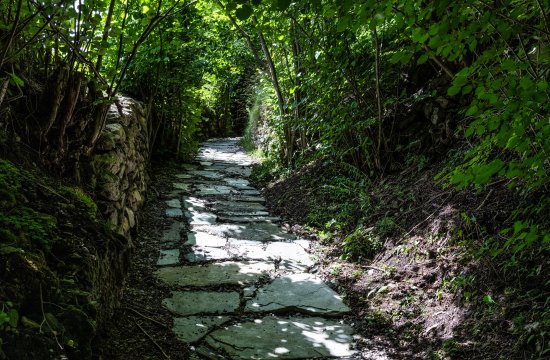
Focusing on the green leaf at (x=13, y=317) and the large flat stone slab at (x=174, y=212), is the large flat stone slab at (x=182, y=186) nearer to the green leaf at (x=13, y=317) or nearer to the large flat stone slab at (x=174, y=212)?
the large flat stone slab at (x=174, y=212)

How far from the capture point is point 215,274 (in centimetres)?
385

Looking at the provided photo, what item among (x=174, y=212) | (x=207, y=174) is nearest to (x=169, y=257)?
(x=174, y=212)

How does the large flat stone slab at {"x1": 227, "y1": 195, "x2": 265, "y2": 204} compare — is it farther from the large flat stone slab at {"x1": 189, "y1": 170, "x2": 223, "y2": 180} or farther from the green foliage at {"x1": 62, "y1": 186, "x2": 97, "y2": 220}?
the green foliage at {"x1": 62, "y1": 186, "x2": 97, "y2": 220}

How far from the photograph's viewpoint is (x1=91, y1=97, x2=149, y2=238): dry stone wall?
3609 mm

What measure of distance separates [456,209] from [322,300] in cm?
131

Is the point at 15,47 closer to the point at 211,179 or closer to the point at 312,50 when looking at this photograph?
the point at 312,50

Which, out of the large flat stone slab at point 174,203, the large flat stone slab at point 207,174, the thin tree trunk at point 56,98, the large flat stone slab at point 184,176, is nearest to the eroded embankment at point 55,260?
the thin tree trunk at point 56,98

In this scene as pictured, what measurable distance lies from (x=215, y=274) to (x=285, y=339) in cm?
120

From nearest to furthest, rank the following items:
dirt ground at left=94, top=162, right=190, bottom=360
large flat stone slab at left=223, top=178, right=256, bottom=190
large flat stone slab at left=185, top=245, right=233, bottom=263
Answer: dirt ground at left=94, top=162, right=190, bottom=360 < large flat stone slab at left=185, top=245, right=233, bottom=263 < large flat stone slab at left=223, top=178, right=256, bottom=190

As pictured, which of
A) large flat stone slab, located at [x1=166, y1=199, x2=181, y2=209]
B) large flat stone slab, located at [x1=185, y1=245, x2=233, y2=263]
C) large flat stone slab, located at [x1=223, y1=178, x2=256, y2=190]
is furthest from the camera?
large flat stone slab, located at [x1=223, y1=178, x2=256, y2=190]

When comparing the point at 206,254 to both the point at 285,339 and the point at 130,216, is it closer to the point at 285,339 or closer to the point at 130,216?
the point at 130,216

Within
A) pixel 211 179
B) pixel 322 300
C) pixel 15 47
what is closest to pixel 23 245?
pixel 15 47

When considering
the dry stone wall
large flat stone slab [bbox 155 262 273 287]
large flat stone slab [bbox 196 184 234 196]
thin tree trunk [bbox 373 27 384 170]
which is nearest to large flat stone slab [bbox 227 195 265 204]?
A: large flat stone slab [bbox 196 184 234 196]

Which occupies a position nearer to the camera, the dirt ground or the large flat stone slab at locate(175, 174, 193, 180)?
the dirt ground
